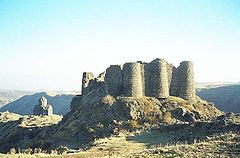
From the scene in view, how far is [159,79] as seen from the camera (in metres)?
57.2

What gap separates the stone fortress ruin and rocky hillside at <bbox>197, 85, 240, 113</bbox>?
3395 inches

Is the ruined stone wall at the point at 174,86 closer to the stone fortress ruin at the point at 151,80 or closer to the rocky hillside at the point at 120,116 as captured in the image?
the stone fortress ruin at the point at 151,80

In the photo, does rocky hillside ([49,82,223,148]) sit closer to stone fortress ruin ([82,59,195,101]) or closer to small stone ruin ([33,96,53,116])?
stone fortress ruin ([82,59,195,101])

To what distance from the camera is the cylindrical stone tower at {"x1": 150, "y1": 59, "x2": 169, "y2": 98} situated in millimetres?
57188

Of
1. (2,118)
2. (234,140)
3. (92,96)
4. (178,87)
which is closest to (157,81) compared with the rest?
(178,87)

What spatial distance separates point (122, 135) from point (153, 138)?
4059mm

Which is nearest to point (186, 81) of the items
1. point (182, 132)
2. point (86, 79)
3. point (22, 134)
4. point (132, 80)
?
point (132, 80)

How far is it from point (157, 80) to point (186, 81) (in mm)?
4964

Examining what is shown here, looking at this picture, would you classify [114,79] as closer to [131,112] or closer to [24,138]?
[131,112]

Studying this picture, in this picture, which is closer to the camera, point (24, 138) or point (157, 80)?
point (157, 80)

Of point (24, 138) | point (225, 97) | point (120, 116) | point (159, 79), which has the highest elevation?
point (159, 79)

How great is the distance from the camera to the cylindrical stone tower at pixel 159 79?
5719 centimetres

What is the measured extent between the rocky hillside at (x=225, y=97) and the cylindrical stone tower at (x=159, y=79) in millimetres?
89065

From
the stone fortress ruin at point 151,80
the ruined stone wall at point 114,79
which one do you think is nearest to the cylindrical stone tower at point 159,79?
the stone fortress ruin at point 151,80
